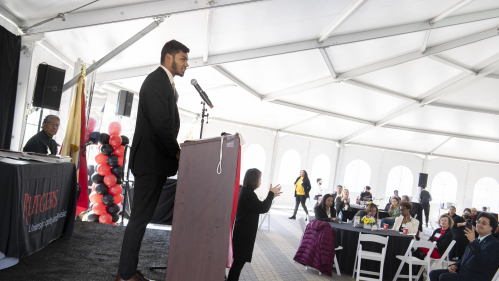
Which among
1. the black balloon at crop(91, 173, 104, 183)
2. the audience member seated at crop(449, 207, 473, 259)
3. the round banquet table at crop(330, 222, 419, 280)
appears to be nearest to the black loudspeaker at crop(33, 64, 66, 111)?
the black balloon at crop(91, 173, 104, 183)

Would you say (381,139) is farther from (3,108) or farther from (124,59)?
(3,108)

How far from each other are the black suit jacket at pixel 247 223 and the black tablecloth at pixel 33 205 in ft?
5.25

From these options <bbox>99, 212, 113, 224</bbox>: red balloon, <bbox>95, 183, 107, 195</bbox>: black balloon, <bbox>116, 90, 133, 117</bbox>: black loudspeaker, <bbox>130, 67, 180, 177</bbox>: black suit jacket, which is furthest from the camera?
<bbox>116, 90, 133, 117</bbox>: black loudspeaker

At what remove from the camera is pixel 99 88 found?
7.36 metres

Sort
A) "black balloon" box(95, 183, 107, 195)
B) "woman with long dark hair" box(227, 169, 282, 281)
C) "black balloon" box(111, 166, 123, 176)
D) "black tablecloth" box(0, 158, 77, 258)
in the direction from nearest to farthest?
"black tablecloth" box(0, 158, 77, 258) → "woman with long dark hair" box(227, 169, 282, 281) → "black balloon" box(95, 183, 107, 195) → "black balloon" box(111, 166, 123, 176)

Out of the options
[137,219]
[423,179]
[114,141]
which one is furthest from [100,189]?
[423,179]

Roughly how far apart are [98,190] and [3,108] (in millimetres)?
2120

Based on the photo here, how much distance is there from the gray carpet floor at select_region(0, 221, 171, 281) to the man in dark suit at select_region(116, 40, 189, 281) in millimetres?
545

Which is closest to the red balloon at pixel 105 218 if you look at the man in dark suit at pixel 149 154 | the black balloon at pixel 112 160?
the black balloon at pixel 112 160

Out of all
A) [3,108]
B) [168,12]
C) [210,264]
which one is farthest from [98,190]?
[210,264]

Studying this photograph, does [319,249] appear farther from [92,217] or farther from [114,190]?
[92,217]

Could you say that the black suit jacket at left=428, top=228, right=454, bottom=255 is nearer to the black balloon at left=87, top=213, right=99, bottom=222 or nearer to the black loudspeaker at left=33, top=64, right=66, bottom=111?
the black balloon at left=87, top=213, right=99, bottom=222

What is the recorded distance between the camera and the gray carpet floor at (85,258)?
91.2 inches

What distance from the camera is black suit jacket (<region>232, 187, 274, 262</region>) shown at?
3035mm
